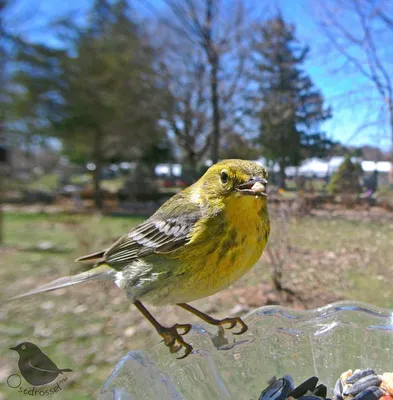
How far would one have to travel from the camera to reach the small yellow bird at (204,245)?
109 cm

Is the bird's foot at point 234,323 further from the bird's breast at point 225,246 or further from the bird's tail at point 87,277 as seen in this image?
the bird's tail at point 87,277

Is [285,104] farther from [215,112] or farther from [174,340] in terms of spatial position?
[174,340]

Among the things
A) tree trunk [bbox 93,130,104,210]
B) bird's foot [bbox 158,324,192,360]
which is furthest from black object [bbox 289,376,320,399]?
tree trunk [bbox 93,130,104,210]

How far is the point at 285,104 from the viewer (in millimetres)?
3527

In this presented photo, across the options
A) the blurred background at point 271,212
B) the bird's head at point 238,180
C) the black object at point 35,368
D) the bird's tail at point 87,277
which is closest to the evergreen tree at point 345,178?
the blurred background at point 271,212

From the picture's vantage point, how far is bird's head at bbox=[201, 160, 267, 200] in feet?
3.37

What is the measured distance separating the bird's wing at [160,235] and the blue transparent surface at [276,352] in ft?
1.06

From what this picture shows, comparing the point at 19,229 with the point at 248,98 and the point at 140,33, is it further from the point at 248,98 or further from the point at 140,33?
the point at 248,98

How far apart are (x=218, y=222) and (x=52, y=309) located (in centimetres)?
397

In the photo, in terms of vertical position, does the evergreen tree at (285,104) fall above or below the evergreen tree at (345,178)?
above

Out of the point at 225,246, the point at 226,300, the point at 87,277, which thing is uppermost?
the point at 225,246

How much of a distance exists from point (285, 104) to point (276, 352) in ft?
8.90

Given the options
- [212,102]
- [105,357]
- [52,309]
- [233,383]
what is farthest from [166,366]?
[212,102]

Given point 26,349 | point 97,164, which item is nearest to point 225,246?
point 26,349
